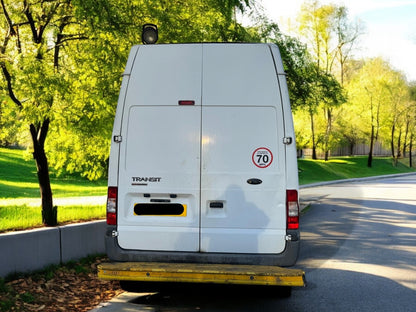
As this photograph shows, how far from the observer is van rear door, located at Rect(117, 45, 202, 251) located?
6.10 m

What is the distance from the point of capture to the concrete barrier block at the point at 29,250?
Result: 6.85 meters

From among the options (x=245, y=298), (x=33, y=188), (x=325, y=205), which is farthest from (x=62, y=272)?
(x=33, y=188)

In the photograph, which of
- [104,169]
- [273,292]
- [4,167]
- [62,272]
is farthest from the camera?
[4,167]

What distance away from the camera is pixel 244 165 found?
6.05 meters

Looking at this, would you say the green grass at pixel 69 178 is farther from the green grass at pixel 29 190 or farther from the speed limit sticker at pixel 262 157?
the speed limit sticker at pixel 262 157

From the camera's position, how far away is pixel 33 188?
→ 109 ft

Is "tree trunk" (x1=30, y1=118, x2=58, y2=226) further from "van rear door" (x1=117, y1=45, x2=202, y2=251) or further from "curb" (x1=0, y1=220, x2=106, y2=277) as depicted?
"van rear door" (x1=117, y1=45, x2=202, y2=251)

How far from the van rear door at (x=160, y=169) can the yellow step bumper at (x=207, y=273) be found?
34cm

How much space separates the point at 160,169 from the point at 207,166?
1.63 ft

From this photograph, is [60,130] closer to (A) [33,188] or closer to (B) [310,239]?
(B) [310,239]

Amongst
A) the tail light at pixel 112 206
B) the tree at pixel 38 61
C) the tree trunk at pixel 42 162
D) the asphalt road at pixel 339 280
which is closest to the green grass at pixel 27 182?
the tree trunk at pixel 42 162

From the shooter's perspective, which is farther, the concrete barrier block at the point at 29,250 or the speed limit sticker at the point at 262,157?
the concrete barrier block at the point at 29,250

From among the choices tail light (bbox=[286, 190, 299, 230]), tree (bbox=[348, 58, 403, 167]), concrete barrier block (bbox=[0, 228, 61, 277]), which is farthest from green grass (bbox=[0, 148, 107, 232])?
tree (bbox=[348, 58, 403, 167])

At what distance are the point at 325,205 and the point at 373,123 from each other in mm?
41603
